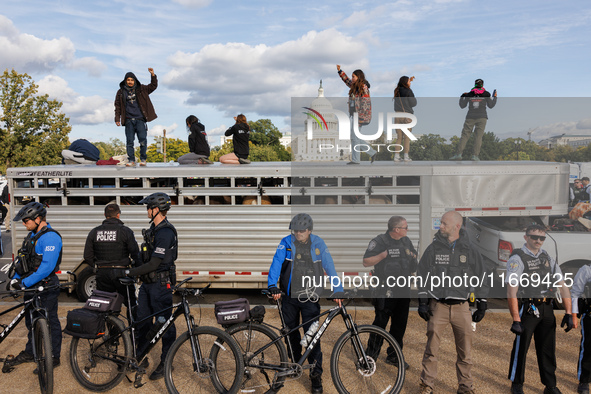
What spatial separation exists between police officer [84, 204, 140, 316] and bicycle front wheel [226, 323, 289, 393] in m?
1.64

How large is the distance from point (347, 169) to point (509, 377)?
132 inches

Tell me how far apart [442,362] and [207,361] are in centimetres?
288

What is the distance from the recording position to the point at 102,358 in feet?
15.4

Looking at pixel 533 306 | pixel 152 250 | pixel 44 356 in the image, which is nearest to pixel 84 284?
pixel 44 356

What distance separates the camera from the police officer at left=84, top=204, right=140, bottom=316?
516cm

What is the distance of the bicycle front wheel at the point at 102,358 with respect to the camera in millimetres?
4645

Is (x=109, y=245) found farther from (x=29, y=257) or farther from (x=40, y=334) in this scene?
(x=40, y=334)

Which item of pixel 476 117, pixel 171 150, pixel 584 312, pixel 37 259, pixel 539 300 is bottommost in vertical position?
pixel 584 312

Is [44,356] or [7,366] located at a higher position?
[44,356]

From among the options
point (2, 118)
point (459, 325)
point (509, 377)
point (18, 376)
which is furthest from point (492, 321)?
point (2, 118)

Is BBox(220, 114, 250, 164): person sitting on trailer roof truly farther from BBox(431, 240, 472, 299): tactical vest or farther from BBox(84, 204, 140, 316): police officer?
BBox(431, 240, 472, 299): tactical vest

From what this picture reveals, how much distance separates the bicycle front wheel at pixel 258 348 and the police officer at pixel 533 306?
2375mm

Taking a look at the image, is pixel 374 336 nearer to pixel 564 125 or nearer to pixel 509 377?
pixel 509 377

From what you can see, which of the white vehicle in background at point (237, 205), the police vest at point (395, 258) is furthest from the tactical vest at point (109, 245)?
the police vest at point (395, 258)
